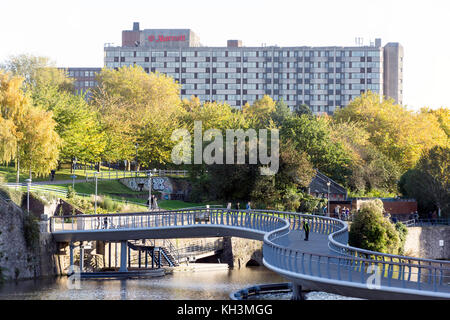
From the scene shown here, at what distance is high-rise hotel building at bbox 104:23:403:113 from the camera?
18412 cm

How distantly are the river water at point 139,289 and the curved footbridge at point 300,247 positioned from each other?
346cm

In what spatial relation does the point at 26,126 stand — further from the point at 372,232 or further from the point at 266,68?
the point at 266,68

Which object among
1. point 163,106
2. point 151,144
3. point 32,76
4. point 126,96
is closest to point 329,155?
point 151,144

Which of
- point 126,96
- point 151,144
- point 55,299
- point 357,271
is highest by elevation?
point 126,96

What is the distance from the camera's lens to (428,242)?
3123 inches

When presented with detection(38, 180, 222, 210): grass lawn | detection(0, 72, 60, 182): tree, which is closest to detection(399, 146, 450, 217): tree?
detection(38, 180, 222, 210): grass lawn

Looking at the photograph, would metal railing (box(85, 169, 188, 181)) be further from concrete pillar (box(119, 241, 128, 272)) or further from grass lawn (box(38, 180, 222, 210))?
concrete pillar (box(119, 241, 128, 272))

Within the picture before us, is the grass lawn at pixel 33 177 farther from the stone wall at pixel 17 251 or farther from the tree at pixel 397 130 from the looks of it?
the tree at pixel 397 130

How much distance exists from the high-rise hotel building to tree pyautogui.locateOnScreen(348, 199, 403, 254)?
120052mm

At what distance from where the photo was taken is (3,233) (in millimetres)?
50531

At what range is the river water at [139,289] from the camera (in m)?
44.6

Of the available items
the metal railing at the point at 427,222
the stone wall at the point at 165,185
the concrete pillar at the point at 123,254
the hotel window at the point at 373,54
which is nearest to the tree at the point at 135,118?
the stone wall at the point at 165,185
